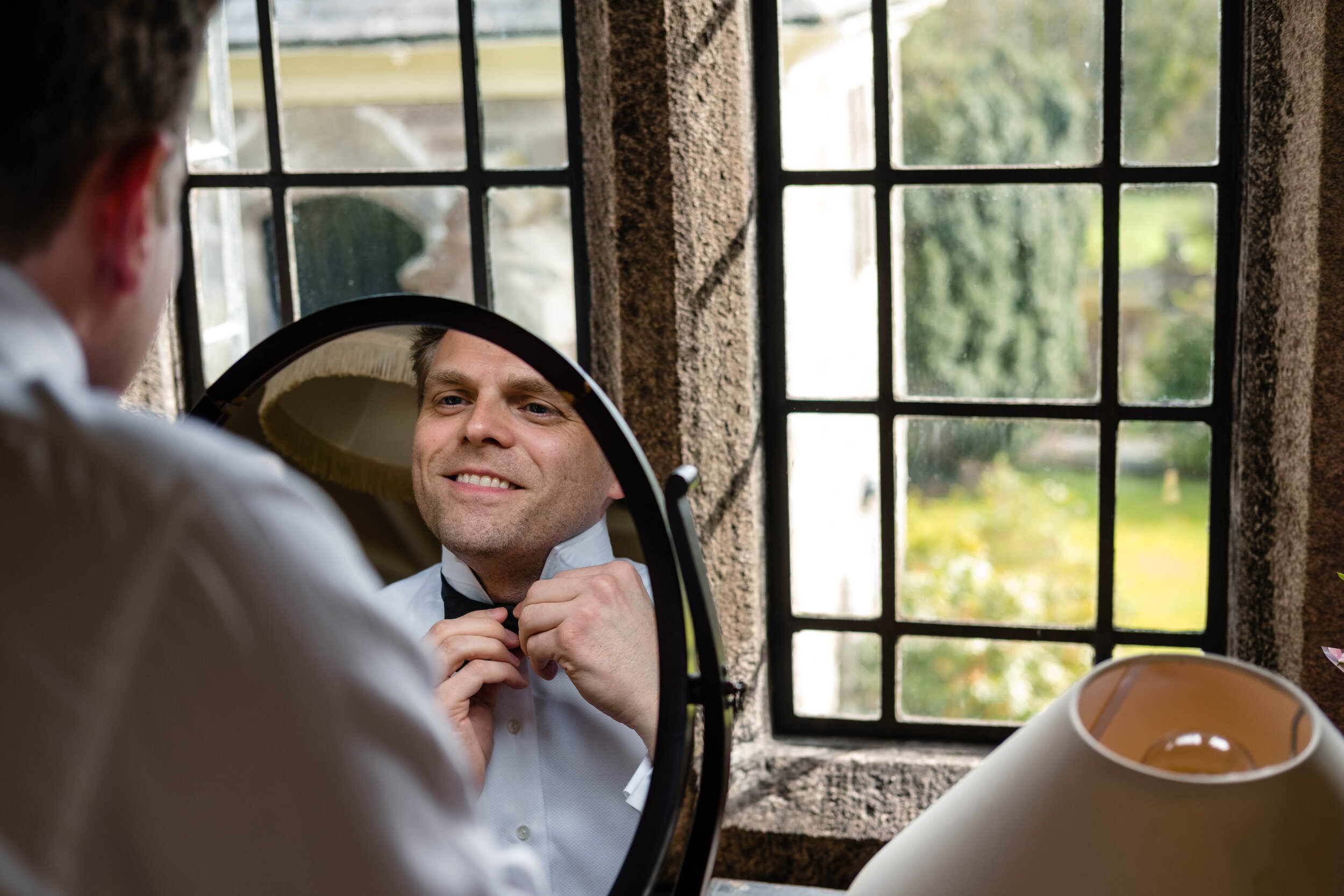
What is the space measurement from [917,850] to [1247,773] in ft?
0.60

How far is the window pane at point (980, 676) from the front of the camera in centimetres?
161

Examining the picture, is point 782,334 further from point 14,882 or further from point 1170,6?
point 14,882

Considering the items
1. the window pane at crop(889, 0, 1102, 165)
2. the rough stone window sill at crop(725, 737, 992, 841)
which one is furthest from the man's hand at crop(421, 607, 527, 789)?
the window pane at crop(889, 0, 1102, 165)

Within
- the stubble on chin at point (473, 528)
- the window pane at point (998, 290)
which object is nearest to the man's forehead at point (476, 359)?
the stubble on chin at point (473, 528)

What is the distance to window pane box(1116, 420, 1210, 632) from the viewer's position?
1.48m

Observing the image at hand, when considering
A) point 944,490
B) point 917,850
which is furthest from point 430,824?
point 944,490

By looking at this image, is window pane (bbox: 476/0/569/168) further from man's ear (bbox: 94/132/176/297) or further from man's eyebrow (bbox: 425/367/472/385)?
man's ear (bbox: 94/132/176/297)

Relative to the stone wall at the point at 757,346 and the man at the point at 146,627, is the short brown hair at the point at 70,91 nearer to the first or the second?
the man at the point at 146,627

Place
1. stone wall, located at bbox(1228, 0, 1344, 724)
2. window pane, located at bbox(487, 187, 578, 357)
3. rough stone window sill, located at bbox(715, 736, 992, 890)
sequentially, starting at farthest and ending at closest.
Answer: window pane, located at bbox(487, 187, 578, 357), rough stone window sill, located at bbox(715, 736, 992, 890), stone wall, located at bbox(1228, 0, 1344, 724)

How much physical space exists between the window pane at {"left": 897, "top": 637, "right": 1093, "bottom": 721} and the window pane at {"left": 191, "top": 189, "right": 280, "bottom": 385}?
1006 mm

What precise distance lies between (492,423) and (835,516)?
0.80 metres

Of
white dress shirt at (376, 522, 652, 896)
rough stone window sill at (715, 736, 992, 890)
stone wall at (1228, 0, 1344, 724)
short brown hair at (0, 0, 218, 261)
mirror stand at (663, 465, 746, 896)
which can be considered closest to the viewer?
short brown hair at (0, 0, 218, 261)

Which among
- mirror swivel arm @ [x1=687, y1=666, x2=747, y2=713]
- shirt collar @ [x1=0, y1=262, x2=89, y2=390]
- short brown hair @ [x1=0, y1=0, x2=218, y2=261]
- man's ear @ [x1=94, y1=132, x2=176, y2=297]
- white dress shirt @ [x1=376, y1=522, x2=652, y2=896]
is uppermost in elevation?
short brown hair @ [x1=0, y1=0, x2=218, y2=261]

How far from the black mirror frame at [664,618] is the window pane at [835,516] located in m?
0.79
